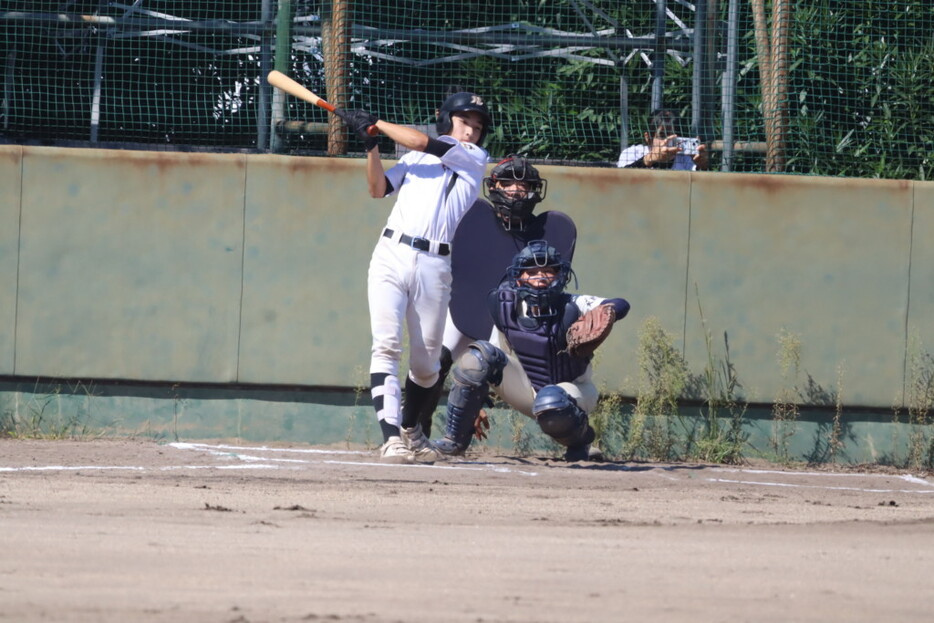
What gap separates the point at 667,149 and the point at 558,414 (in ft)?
8.38

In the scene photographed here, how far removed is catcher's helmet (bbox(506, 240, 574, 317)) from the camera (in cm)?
745

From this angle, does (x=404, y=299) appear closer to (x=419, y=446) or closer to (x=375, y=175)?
(x=375, y=175)

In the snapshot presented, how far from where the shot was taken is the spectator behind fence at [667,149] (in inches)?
354

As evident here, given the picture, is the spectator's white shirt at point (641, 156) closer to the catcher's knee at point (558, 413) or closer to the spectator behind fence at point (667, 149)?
the spectator behind fence at point (667, 149)

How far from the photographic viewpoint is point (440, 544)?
4848 mm

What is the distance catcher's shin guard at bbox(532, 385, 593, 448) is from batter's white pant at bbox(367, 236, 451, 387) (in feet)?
2.19

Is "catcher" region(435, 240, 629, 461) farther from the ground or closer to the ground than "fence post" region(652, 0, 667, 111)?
closer to the ground

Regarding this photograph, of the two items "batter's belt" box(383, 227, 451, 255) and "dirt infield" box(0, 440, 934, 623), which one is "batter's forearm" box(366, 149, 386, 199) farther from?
"dirt infield" box(0, 440, 934, 623)

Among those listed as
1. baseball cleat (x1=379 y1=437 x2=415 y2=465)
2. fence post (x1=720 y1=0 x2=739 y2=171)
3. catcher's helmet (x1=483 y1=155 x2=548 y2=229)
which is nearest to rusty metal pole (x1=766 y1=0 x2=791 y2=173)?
fence post (x1=720 y1=0 x2=739 y2=171)

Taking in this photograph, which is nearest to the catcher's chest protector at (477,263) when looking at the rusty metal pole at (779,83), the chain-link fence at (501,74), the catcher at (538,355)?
the catcher at (538,355)

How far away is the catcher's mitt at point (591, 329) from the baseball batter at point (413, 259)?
29.1 inches

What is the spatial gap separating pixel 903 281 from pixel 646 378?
183 cm

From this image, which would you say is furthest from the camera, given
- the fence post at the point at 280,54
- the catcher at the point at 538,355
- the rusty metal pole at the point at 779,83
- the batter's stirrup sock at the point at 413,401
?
the rusty metal pole at the point at 779,83

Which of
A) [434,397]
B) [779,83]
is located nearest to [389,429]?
[434,397]
